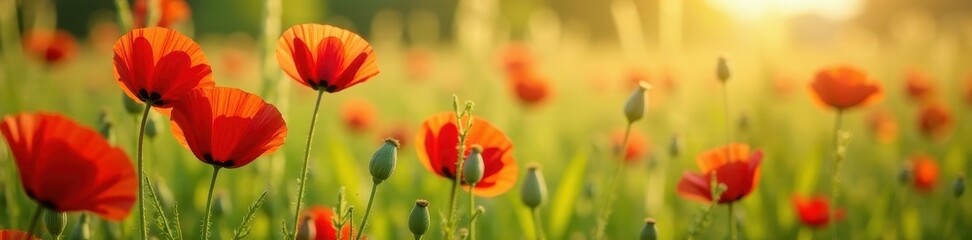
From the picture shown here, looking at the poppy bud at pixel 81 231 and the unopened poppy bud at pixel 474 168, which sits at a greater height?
the unopened poppy bud at pixel 474 168

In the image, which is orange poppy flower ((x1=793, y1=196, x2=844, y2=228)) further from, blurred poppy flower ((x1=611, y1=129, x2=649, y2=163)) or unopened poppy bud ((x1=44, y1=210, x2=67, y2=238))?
unopened poppy bud ((x1=44, y1=210, x2=67, y2=238))

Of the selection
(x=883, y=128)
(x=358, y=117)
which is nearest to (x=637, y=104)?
(x=358, y=117)

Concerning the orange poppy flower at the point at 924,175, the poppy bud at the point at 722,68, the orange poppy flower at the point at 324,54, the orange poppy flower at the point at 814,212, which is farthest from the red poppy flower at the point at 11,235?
the orange poppy flower at the point at 924,175

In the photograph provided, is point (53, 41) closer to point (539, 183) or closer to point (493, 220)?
point (493, 220)

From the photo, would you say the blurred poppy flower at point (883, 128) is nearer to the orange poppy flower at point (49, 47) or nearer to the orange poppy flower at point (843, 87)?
the orange poppy flower at point (843, 87)

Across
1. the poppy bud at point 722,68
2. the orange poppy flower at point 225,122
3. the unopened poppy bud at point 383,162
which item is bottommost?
the unopened poppy bud at point 383,162

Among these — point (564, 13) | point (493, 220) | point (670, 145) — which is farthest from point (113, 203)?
point (564, 13)

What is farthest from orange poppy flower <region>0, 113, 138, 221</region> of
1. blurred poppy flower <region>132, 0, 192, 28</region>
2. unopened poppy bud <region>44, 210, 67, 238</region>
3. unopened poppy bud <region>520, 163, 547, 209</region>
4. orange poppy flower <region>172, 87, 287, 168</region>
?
blurred poppy flower <region>132, 0, 192, 28</region>
